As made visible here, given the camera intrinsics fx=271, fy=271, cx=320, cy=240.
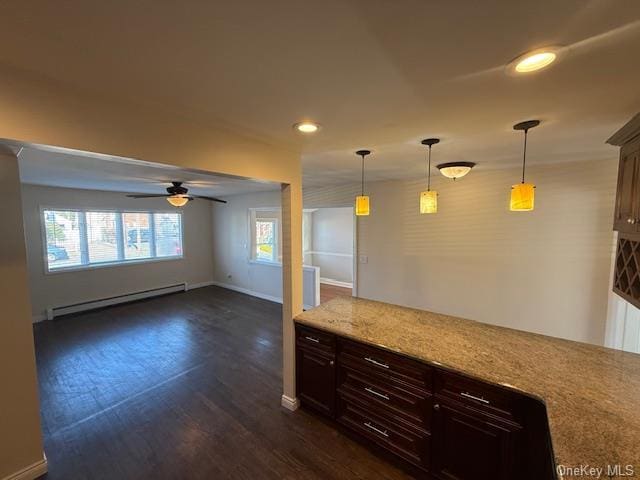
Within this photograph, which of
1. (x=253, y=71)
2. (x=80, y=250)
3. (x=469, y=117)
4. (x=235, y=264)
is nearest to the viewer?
(x=253, y=71)

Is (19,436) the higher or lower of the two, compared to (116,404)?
higher

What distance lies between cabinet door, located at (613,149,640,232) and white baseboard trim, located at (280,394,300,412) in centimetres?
284

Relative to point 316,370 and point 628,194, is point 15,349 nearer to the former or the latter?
point 316,370

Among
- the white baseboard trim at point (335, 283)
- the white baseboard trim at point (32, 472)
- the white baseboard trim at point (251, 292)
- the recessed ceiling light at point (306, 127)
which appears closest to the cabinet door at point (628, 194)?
the recessed ceiling light at point (306, 127)

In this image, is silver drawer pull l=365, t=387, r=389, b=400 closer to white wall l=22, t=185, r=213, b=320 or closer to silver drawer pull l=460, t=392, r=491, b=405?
silver drawer pull l=460, t=392, r=491, b=405

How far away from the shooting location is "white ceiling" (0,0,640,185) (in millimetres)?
792

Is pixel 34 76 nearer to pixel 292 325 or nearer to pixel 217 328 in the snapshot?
pixel 292 325

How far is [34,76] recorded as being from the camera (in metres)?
1.16

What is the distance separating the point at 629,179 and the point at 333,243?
268 inches

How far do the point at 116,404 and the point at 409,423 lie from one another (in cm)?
275

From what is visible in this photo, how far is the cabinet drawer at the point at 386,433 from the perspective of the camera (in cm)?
187

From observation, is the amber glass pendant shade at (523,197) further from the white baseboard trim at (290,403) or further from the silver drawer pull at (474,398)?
the white baseboard trim at (290,403)

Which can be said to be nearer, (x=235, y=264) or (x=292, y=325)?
(x=292, y=325)

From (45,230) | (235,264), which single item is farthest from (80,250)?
(235,264)
